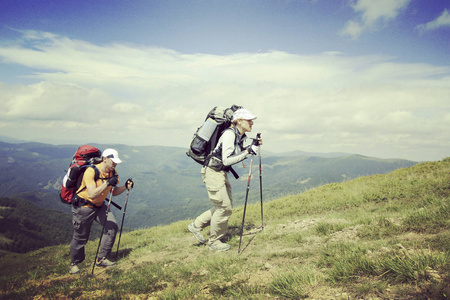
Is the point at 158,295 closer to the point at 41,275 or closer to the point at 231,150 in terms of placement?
the point at 231,150

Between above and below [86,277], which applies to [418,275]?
above

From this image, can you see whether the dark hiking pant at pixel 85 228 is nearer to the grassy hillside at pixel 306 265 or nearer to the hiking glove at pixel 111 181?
the grassy hillside at pixel 306 265

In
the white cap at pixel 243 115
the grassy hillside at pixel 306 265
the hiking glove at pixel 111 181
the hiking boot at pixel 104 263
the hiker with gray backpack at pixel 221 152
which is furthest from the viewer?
the hiking boot at pixel 104 263

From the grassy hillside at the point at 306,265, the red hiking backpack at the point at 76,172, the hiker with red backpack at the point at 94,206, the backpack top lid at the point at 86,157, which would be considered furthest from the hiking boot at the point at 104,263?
the backpack top lid at the point at 86,157

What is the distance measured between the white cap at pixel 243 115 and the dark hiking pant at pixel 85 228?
5214 millimetres

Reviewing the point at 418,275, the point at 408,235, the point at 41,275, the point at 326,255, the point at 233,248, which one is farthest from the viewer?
the point at 41,275

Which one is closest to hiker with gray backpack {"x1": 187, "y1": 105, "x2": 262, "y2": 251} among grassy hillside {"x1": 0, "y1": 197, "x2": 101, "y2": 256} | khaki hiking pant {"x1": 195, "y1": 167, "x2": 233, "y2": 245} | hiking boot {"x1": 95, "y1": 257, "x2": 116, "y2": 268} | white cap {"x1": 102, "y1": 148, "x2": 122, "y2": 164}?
khaki hiking pant {"x1": 195, "y1": 167, "x2": 233, "y2": 245}

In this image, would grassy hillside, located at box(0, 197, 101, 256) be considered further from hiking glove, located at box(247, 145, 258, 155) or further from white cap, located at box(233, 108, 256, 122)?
hiking glove, located at box(247, 145, 258, 155)

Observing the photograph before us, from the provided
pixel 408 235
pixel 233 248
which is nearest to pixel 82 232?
pixel 233 248

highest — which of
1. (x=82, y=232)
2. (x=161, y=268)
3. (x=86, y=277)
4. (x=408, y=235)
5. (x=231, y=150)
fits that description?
(x=231, y=150)

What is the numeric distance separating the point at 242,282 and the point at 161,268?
293cm

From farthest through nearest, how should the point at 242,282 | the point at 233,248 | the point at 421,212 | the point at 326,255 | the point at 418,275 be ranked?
the point at 233,248 < the point at 421,212 < the point at 326,255 < the point at 242,282 < the point at 418,275

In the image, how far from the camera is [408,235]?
494cm

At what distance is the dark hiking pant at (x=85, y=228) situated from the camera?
7.04 m
